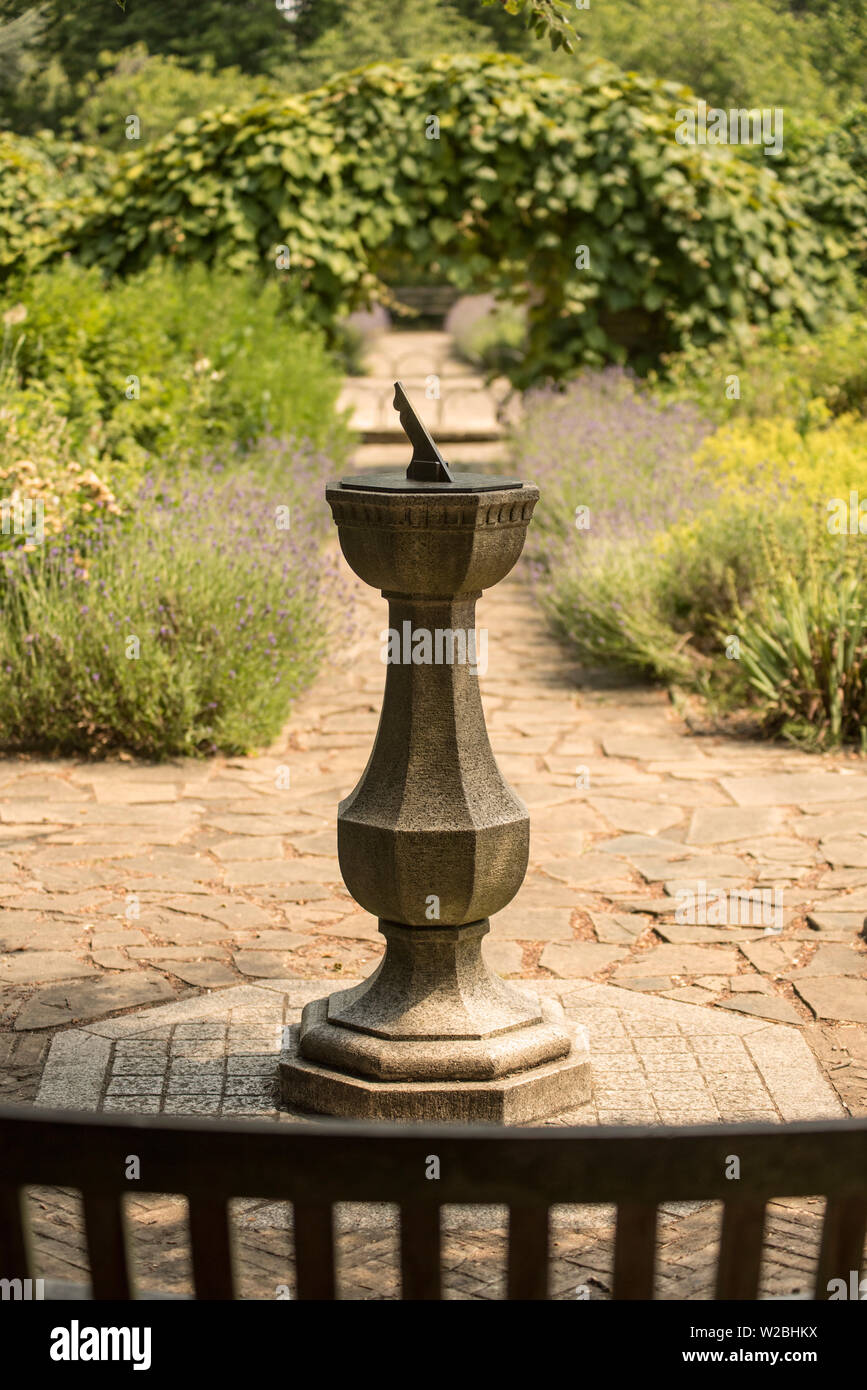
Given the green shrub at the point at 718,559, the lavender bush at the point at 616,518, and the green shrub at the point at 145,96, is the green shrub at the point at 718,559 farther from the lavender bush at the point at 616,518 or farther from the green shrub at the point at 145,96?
the green shrub at the point at 145,96

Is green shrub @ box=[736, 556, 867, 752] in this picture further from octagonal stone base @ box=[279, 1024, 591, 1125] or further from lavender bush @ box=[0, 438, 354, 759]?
octagonal stone base @ box=[279, 1024, 591, 1125]

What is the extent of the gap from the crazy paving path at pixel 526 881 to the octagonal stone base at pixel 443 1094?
634 mm

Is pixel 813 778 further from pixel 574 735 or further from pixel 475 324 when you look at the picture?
pixel 475 324

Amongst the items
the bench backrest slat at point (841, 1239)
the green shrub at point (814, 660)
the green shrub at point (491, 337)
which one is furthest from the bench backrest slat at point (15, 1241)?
the green shrub at point (491, 337)

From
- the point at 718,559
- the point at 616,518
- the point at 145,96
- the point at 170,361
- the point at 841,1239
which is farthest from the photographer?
the point at 145,96

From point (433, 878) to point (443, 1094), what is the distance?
495 mm

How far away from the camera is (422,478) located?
3307 millimetres

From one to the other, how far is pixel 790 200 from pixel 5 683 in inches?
356

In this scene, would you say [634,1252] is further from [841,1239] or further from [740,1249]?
[841,1239]

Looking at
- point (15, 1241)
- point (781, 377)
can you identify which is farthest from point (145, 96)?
point (15, 1241)

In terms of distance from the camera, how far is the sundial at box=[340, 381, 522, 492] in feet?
10.5

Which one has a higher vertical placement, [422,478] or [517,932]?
[422,478]

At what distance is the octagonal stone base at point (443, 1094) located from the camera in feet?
10.9

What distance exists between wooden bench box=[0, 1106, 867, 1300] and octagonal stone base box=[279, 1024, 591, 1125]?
4.99 feet
